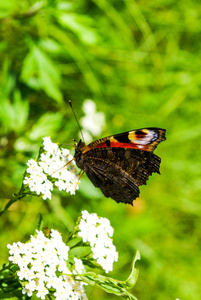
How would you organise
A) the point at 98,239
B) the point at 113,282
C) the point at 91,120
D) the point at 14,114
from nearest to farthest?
the point at 113,282
the point at 98,239
the point at 14,114
the point at 91,120

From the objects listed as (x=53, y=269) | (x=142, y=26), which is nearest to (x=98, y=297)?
(x=53, y=269)

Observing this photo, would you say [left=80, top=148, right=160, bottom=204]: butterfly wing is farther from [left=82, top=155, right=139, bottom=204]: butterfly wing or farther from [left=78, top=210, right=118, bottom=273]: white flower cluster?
[left=78, top=210, right=118, bottom=273]: white flower cluster

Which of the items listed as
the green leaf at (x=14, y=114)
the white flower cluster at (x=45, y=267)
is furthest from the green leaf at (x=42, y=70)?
the white flower cluster at (x=45, y=267)

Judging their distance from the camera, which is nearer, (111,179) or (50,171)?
(50,171)

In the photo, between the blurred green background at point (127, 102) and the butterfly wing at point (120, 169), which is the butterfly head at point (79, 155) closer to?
the butterfly wing at point (120, 169)

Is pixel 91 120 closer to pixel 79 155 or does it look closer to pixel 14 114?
pixel 14 114

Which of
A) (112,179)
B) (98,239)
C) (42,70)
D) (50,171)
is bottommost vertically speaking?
(98,239)

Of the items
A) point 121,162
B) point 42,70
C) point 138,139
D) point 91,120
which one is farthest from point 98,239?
point 91,120
